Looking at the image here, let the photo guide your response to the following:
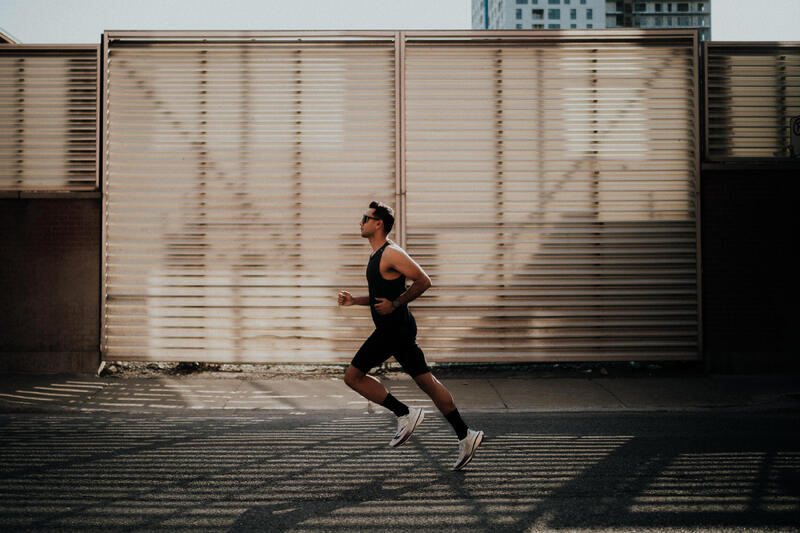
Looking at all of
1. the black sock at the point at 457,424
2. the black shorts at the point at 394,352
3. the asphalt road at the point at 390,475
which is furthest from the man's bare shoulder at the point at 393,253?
the asphalt road at the point at 390,475

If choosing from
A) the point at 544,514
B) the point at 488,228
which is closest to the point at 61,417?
the point at 544,514

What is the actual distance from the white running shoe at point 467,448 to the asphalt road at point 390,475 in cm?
9

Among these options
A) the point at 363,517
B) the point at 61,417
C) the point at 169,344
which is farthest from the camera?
the point at 169,344

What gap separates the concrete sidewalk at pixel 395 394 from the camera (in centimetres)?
724

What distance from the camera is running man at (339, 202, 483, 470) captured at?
4.88 m

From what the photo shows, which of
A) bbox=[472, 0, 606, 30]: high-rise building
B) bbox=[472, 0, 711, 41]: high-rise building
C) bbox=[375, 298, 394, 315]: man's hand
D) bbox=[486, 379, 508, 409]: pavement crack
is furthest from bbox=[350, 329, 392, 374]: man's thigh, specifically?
bbox=[472, 0, 711, 41]: high-rise building

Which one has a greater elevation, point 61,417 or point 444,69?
point 444,69

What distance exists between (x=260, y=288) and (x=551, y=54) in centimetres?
543

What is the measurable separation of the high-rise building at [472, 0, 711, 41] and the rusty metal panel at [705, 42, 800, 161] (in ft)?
312

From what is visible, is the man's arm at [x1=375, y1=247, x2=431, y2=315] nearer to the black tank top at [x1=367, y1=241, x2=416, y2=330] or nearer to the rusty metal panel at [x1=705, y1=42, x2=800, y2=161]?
the black tank top at [x1=367, y1=241, x2=416, y2=330]

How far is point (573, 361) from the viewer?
30.2 ft

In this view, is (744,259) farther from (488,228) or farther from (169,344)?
(169,344)

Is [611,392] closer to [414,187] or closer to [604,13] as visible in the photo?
[414,187]

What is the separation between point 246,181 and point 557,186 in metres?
4.51
